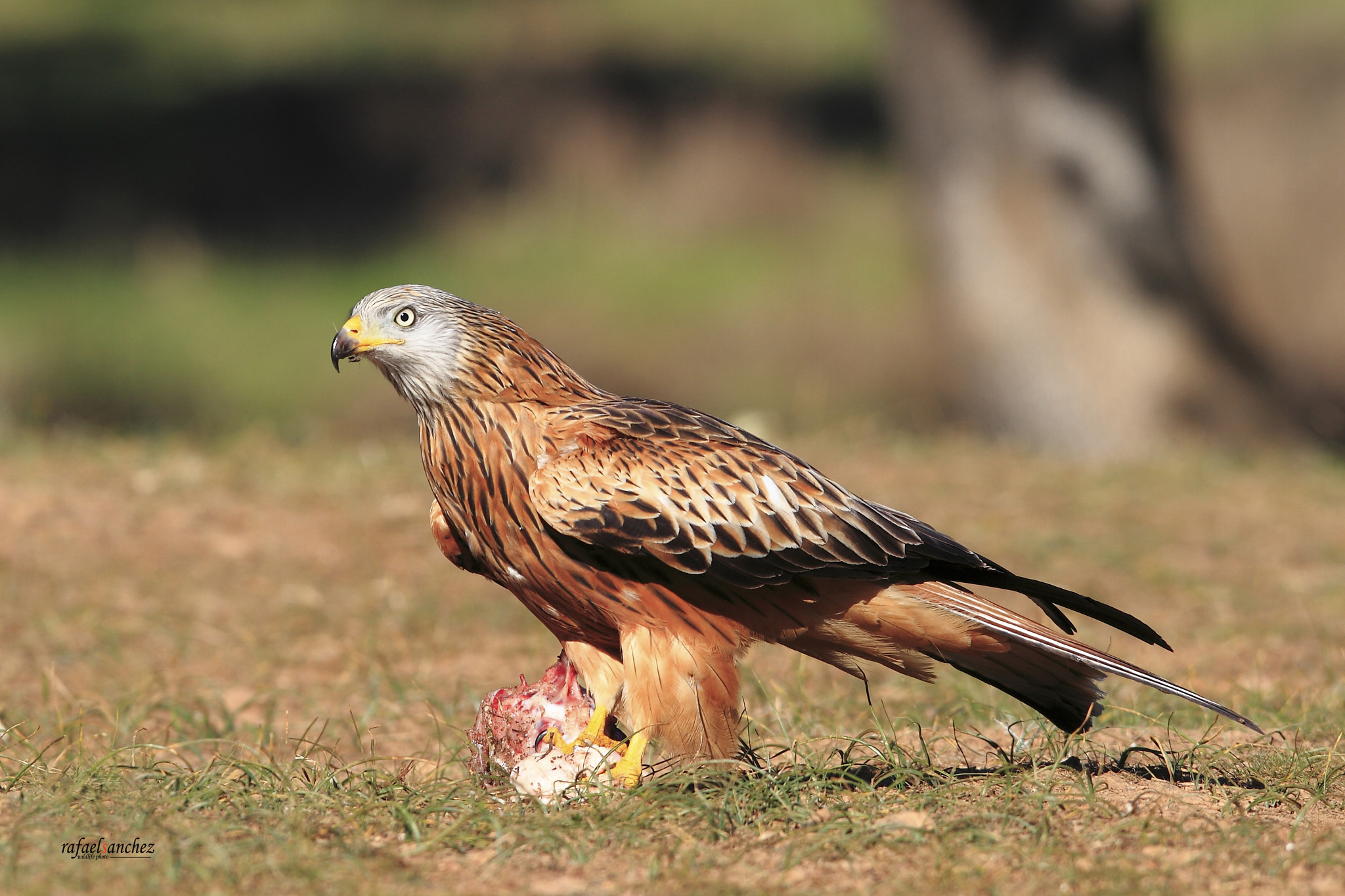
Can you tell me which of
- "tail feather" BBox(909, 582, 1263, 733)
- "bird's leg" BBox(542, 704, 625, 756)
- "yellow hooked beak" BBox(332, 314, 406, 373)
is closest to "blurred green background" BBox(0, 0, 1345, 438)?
"tail feather" BBox(909, 582, 1263, 733)

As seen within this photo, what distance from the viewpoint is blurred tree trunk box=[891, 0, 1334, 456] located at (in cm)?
983

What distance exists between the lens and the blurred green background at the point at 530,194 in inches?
575

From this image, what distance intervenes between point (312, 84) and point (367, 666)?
21.2 meters

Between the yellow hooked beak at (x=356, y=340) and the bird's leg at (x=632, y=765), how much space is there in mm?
1262

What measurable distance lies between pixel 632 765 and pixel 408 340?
131cm

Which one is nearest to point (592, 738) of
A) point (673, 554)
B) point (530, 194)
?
point (673, 554)

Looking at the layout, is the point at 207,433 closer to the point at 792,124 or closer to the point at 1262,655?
the point at 1262,655

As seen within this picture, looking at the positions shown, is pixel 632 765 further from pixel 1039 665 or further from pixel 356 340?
pixel 356 340

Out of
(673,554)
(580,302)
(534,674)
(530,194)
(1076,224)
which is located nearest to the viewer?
(673,554)

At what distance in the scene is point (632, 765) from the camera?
388 cm

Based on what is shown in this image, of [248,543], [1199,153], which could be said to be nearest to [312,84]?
[1199,153]

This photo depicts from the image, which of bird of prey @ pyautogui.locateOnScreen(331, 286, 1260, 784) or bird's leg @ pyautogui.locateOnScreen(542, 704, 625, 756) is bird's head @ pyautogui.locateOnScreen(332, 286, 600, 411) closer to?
bird of prey @ pyautogui.locateOnScreen(331, 286, 1260, 784)

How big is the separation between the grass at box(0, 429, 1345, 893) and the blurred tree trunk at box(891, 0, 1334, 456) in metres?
0.81

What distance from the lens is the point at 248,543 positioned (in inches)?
282
